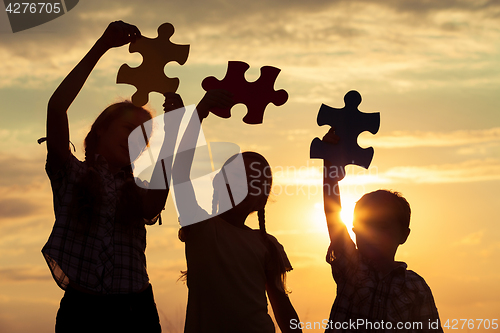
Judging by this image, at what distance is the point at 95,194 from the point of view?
3092mm

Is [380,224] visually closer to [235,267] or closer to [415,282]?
[415,282]

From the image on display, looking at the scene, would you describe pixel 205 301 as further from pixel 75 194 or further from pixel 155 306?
pixel 75 194

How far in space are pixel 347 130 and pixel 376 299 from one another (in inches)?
48.5

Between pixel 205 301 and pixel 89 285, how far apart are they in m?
0.76

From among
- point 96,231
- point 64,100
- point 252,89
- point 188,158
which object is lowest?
point 96,231

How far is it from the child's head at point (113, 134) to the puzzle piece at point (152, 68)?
6.1 inches

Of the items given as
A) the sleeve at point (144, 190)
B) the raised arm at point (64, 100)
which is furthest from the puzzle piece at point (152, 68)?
the sleeve at point (144, 190)

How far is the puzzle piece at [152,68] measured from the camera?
355 cm

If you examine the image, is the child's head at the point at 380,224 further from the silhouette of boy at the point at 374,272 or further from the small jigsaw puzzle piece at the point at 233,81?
the small jigsaw puzzle piece at the point at 233,81

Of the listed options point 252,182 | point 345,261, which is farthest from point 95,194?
point 345,261

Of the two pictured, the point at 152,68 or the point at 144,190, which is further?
the point at 152,68

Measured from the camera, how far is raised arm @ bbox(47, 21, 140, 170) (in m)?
2.99

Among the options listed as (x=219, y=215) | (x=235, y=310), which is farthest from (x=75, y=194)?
(x=235, y=310)

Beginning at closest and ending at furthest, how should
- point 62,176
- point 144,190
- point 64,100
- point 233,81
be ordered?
1. point 64,100
2. point 62,176
3. point 144,190
4. point 233,81
